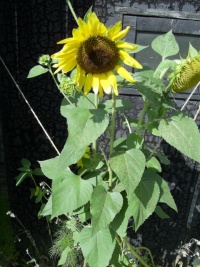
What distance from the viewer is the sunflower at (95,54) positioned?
81 centimetres

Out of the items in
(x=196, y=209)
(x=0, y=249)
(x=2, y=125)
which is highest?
(x=2, y=125)

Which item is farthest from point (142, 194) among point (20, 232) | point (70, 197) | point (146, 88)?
point (20, 232)

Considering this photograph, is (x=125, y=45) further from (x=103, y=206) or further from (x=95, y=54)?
(x=103, y=206)

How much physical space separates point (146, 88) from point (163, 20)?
49 cm

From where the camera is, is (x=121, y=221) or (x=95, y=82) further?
(x=121, y=221)

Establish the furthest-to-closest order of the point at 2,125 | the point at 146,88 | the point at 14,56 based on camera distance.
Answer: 1. the point at 2,125
2. the point at 14,56
3. the point at 146,88

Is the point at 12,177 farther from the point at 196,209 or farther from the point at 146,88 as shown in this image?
the point at 146,88

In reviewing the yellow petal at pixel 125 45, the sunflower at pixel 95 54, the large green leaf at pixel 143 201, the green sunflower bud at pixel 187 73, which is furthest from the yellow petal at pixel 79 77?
the large green leaf at pixel 143 201

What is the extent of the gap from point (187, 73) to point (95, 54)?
0.66 feet

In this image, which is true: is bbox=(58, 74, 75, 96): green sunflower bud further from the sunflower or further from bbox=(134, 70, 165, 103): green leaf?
bbox=(134, 70, 165, 103): green leaf

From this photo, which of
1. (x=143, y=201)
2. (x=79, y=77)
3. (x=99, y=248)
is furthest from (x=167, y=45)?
(x=99, y=248)

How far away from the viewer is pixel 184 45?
1344 mm

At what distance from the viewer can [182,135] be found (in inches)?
36.2

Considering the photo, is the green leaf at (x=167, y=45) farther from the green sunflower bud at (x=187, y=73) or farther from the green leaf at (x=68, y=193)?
the green leaf at (x=68, y=193)
